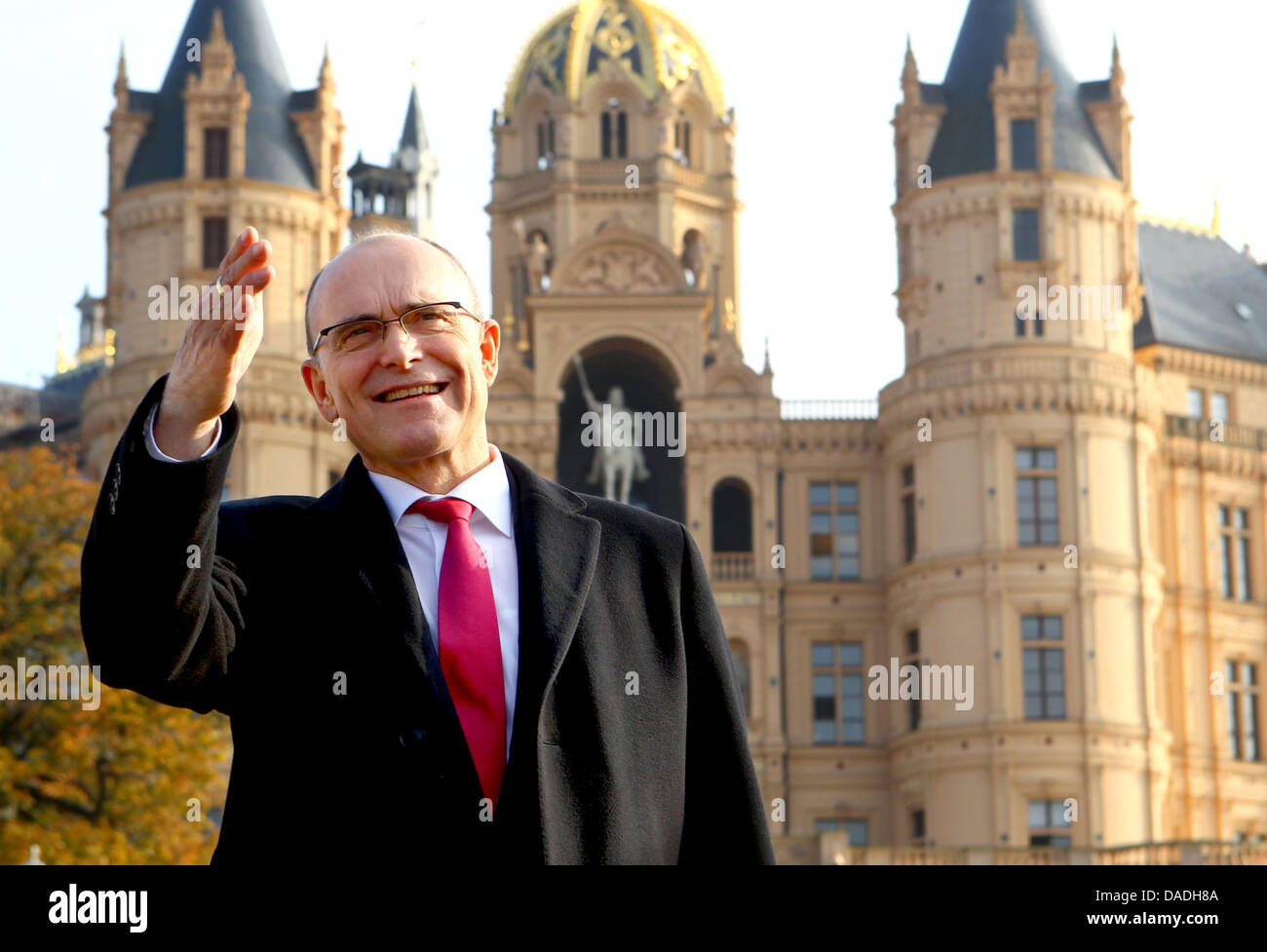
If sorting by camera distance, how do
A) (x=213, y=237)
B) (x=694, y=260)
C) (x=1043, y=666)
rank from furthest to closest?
(x=694, y=260), (x=213, y=237), (x=1043, y=666)

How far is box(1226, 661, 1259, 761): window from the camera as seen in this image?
2250 inches

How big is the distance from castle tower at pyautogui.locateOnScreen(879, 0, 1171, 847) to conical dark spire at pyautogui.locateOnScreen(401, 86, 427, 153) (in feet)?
140

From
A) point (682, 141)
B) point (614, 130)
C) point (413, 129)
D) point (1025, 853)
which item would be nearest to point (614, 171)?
point (614, 130)


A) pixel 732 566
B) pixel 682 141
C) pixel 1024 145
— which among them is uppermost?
pixel 682 141

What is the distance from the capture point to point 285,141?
54906 mm

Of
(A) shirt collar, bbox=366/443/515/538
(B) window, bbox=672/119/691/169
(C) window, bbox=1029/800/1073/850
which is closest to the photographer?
(A) shirt collar, bbox=366/443/515/538

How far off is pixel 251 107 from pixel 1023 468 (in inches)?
792

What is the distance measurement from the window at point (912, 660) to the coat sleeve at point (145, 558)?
165ft

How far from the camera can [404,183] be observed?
80.4 meters

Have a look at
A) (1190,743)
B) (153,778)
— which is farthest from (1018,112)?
(153,778)

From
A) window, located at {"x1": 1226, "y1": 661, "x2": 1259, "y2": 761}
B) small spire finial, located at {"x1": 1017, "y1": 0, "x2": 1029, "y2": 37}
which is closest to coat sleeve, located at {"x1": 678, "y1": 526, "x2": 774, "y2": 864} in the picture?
small spire finial, located at {"x1": 1017, "y1": 0, "x2": 1029, "y2": 37}

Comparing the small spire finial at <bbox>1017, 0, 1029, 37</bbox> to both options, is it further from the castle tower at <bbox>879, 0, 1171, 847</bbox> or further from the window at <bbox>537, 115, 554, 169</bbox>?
the window at <bbox>537, 115, 554, 169</bbox>

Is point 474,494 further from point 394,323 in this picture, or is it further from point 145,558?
point 145,558
